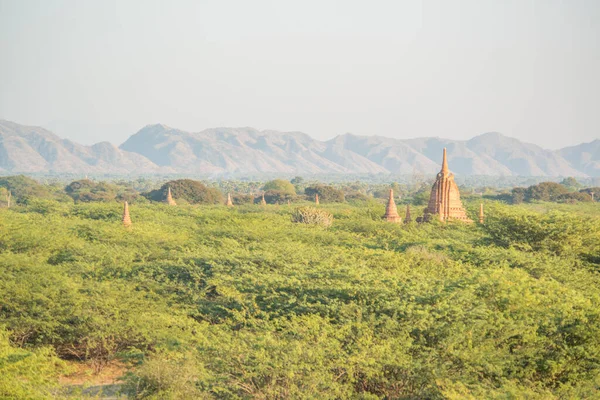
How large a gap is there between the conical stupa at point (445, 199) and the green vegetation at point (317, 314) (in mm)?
2402

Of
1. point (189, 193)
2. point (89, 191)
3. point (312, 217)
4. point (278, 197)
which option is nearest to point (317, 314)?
point (312, 217)

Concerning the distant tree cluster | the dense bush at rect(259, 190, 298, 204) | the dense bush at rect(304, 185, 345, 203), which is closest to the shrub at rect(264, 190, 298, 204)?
the dense bush at rect(259, 190, 298, 204)

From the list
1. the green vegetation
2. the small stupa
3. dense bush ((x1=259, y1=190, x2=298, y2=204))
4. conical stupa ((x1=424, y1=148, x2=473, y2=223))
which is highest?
conical stupa ((x1=424, y1=148, x2=473, y2=223))

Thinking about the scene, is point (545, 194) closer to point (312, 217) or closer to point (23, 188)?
point (312, 217)

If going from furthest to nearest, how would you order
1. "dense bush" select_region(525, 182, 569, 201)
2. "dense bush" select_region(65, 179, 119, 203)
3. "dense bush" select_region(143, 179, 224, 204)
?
"dense bush" select_region(525, 182, 569, 201)
"dense bush" select_region(65, 179, 119, 203)
"dense bush" select_region(143, 179, 224, 204)

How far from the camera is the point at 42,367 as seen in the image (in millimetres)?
19969

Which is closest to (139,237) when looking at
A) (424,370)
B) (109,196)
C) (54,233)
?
(54,233)

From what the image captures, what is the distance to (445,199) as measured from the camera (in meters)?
39.0

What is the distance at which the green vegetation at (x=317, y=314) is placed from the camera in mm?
17500

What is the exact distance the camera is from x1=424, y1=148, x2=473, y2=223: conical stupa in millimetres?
38531

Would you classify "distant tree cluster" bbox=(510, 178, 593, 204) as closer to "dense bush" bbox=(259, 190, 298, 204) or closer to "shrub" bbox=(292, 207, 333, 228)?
"dense bush" bbox=(259, 190, 298, 204)

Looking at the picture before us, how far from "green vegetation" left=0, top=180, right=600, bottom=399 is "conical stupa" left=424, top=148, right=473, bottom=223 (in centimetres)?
240

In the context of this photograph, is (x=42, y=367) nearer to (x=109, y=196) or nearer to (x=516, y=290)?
(x=516, y=290)

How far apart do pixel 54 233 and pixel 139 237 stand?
154 inches
